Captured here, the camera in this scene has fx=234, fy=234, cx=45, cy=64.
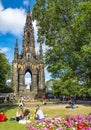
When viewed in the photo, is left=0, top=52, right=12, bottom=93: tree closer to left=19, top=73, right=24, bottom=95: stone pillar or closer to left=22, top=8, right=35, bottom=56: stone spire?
left=19, top=73, right=24, bottom=95: stone pillar

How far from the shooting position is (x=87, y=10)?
1986cm

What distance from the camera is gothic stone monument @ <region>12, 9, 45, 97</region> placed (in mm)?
81562

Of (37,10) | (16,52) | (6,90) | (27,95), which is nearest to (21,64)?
(16,52)

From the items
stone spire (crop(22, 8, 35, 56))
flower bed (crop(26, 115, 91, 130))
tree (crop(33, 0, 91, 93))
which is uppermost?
stone spire (crop(22, 8, 35, 56))

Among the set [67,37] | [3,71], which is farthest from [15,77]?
[67,37]

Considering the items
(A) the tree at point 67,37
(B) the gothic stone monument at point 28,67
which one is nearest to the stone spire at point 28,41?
(B) the gothic stone monument at point 28,67

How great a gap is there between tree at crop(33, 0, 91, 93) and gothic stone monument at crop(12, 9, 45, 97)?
5438 cm

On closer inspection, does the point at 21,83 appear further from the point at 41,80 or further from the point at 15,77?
the point at 41,80

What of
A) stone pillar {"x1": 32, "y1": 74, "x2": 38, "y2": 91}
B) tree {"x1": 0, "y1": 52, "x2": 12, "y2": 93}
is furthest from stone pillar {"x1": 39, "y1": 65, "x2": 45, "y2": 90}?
tree {"x1": 0, "y1": 52, "x2": 12, "y2": 93}

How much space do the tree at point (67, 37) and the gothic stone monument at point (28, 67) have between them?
54.4 meters

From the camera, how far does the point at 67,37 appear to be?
75.2 feet

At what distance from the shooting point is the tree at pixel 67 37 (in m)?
20.7

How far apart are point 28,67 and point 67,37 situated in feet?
204

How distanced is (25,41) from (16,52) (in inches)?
224
